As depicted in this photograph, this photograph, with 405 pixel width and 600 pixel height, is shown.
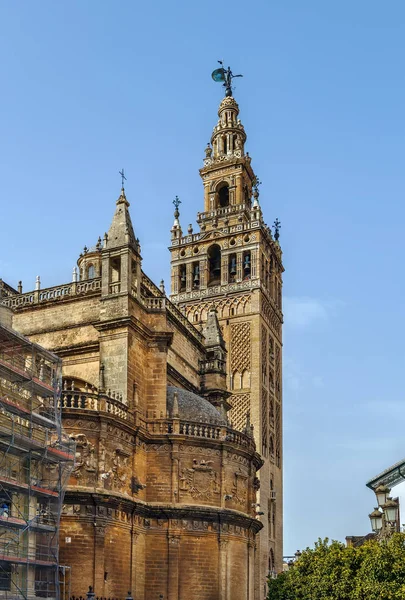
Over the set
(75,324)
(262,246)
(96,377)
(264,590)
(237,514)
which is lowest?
(264,590)

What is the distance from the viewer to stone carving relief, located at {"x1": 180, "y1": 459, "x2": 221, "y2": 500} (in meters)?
33.7

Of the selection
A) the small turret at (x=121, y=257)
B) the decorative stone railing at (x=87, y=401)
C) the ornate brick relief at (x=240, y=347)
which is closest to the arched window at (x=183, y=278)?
the ornate brick relief at (x=240, y=347)

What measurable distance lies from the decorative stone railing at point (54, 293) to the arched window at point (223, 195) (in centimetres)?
2917

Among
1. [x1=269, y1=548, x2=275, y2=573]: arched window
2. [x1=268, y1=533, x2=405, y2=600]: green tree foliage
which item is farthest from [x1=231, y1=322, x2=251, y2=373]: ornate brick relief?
[x1=268, y1=533, x2=405, y2=600]: green tree foliage

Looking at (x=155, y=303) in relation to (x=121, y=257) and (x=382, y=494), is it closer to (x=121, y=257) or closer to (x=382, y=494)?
(x=121, y=257)

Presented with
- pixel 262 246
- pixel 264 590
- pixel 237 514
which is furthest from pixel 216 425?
pixel 262 246

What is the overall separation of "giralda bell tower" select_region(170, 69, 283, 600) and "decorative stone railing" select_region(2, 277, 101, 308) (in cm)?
1892

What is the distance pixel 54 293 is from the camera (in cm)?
3750

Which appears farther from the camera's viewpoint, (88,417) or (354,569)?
(88,417)

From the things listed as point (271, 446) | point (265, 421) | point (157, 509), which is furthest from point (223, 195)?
point (157, 509)

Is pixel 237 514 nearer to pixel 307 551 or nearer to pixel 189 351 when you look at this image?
pixel 307 551

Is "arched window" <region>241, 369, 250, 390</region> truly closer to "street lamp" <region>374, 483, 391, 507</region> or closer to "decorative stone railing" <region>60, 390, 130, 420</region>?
"decorative stone railing" <region>60, 390, 130, 420</region>

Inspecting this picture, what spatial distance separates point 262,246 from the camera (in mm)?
61219

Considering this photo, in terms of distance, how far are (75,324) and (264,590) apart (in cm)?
2552
